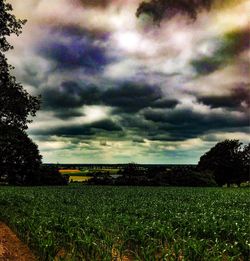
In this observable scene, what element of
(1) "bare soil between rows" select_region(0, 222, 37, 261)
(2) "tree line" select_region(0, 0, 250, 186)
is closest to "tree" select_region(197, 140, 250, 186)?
(2) "tree line" select_region(0, 0, 250, 186)

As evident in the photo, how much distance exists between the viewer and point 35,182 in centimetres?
8906

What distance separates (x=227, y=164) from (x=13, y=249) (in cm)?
9564

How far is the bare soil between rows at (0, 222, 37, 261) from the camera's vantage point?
14.3 m

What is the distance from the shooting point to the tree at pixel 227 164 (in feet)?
348

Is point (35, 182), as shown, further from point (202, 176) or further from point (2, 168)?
point (2, 168)

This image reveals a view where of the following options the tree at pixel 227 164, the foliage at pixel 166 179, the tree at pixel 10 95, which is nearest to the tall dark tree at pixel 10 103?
the tree at pixel 10 95

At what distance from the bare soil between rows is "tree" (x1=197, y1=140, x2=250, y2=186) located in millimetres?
90436

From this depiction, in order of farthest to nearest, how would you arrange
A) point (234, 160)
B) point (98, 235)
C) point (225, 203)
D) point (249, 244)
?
point (234, 160) < point (225, 203) < point (98, 235) < point (249, 244)

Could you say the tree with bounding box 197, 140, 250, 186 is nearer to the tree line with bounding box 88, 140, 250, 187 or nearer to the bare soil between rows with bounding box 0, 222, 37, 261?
the tree line with bounding box 88, 140, 250, 187

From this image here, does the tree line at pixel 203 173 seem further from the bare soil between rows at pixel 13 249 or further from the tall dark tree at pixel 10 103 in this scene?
the bare soil between rows at pixel 13 249

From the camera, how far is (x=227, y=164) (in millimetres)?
105875

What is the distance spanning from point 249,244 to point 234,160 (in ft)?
321

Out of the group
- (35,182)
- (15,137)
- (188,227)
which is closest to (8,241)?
(188,227)

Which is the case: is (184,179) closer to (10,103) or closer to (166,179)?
(166,179)
